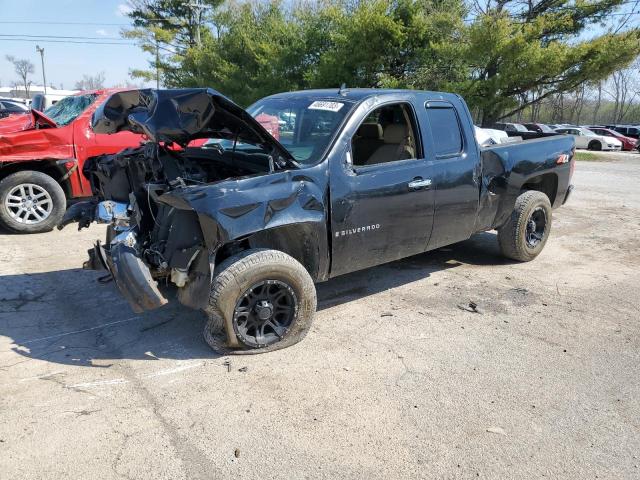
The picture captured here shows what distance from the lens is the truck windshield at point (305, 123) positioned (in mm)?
4172

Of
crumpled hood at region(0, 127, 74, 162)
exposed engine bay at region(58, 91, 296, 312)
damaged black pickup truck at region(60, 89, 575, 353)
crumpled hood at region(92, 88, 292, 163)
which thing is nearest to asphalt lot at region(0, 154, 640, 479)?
damaged black pickup truck at region(60, 89, 575, 353)

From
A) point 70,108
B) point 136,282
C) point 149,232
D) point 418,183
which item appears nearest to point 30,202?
point 70,108

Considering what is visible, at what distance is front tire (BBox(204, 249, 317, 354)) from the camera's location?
3584 mm

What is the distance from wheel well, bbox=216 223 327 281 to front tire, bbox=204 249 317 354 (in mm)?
186

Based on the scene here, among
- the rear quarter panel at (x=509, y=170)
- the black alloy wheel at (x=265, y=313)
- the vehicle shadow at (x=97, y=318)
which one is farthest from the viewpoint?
the rear quarter panel at (x=509, y=170)

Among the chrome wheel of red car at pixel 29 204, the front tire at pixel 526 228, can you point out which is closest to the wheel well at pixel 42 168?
the chrome wheel of red car at pixel 29 204

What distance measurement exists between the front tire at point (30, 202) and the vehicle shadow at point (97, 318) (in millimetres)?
1812

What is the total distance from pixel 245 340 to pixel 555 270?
13.0 ft

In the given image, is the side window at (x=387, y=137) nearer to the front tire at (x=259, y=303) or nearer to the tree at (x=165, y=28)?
the front tire at (x=259, y=303)

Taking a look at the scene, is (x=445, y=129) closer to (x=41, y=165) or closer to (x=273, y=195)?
(x=273, y=195)

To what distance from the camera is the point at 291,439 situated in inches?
115

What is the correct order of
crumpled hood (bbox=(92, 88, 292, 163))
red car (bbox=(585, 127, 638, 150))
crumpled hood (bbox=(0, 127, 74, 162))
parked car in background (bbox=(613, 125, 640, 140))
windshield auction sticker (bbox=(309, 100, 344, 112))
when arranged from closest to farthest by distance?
1. crumpled hood (bbox=(92, 88, 292, 163))
2. windshield auction sticker (bbox=(309, 100, 344, 112))
3. crumpled hood (bbox=(0, 127, 74, 162))
4. red car (bbox=(585, 127, 638, 150))
5. parked car in background (bbox=(613, 125, 640, 140))

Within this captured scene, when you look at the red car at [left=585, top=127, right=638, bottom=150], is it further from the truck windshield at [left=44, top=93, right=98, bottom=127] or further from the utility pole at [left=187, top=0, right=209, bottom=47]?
the truck windshield at [left=44, top=93, right=98, bottom=127]

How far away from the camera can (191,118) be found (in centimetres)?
363
